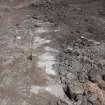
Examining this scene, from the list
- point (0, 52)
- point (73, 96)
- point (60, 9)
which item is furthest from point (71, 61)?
point (60, 9)

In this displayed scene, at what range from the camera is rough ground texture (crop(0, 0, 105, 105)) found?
5020 mm

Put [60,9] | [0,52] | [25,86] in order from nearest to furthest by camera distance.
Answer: [25,86]
[0,52]
[60,9]

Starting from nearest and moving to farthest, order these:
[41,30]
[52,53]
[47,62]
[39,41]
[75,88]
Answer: [75,88] < [47,62] < [52,53] < [39,41] < [41,30]

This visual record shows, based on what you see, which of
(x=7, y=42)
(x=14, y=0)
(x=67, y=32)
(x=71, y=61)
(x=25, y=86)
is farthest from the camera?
(x=14, y=0)

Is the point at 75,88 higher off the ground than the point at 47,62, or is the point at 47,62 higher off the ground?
the point at 75,88

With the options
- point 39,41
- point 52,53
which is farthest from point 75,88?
point 39,41

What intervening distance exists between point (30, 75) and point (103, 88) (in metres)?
1.52

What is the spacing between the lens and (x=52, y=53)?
6.30 meters

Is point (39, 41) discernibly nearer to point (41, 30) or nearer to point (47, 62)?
point (41, 30)

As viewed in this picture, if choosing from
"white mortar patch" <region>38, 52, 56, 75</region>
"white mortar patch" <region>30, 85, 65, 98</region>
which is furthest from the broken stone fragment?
"white mortar patch" <region>38, 52, 56, 75</region>

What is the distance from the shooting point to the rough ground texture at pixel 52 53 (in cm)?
502

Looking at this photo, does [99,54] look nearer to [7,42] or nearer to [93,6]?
[7,42]

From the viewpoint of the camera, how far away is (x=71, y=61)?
5848mm

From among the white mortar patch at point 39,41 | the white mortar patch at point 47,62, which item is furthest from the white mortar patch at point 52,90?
the white mortar patch at point 39,41
